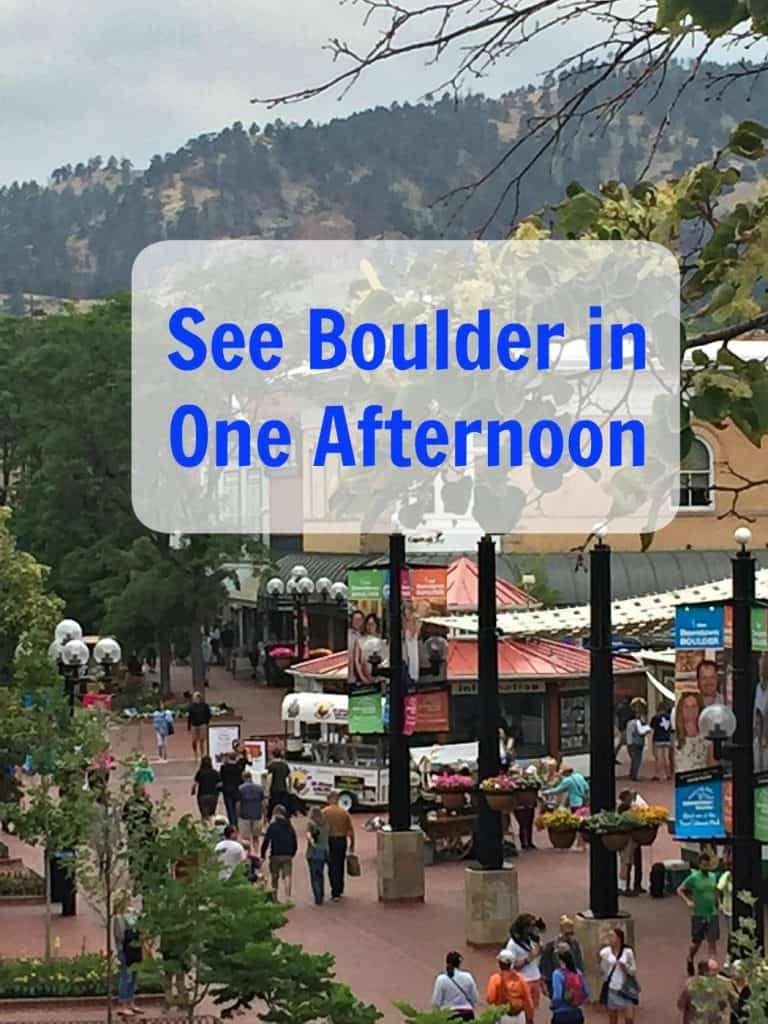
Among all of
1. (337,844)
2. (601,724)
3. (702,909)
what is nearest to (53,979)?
(337,844)

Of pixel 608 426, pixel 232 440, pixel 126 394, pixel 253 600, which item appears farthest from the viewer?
pixel 253 600

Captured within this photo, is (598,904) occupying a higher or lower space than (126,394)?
lower

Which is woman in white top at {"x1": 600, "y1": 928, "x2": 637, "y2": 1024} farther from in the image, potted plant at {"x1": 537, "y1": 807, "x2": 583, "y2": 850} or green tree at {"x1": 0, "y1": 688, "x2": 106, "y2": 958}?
potted plant at {"x1": 537, "y1": 807, "x2": 583, "y2": 850}

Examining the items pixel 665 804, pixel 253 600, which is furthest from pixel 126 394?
pixel 665 804

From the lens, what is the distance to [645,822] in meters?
16.5

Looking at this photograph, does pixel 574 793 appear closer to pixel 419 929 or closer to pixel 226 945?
pixel 419 929

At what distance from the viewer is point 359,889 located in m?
21.1

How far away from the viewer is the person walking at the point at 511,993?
13.3 m

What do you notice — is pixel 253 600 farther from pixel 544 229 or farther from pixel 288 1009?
pixel 544 229

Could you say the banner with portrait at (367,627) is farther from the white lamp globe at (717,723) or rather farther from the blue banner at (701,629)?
the white lamp globe at (717,723)

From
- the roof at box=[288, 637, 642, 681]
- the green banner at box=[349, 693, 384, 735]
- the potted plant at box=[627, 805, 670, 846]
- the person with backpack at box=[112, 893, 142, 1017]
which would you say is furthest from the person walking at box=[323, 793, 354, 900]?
the roof at box=[288, 637, 642, 681]

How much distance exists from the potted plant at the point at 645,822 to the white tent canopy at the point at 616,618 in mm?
10461

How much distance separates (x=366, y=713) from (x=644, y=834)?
506cm

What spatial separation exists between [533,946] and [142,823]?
3249 millimetres
